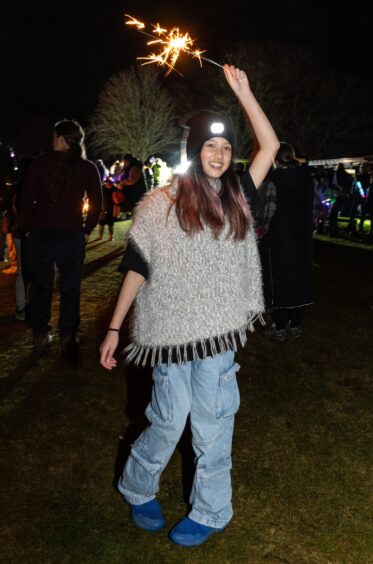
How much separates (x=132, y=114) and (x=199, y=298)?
4983 cm

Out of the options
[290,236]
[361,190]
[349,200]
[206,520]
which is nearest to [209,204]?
[206,520]

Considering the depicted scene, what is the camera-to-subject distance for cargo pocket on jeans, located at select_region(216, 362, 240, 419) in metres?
2.60

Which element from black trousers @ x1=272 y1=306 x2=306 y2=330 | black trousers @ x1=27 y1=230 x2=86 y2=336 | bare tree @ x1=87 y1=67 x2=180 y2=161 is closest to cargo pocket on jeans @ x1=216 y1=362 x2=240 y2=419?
black trousers @ x1=27 y1=230 x2=86 y2=336

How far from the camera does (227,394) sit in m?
2.62

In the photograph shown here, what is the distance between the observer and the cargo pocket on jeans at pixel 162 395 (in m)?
2.59

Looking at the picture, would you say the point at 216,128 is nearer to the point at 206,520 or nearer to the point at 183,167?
the point at 183,167

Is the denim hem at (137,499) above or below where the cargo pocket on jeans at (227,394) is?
below

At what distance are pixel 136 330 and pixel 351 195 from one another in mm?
14982

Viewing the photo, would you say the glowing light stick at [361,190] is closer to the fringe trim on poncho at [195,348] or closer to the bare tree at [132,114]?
the fringe trim on poncho at [195,348]

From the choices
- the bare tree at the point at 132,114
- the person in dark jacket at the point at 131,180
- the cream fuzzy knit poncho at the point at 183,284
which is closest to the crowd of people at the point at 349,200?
the person in dark jacket at the point at 131,180

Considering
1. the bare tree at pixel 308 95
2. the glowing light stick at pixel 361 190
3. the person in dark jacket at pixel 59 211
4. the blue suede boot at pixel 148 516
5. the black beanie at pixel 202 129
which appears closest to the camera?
the black beanie at pixel 202 129

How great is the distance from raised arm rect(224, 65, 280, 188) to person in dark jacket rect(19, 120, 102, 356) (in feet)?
8.23

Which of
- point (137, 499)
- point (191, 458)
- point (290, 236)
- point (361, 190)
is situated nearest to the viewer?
point (137, 499)

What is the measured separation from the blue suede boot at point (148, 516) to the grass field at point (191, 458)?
0.04 metres
